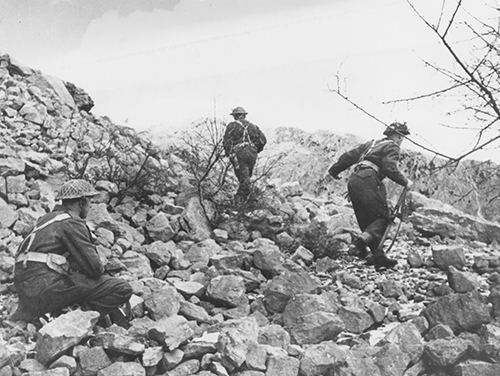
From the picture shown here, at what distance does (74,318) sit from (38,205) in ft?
8.61

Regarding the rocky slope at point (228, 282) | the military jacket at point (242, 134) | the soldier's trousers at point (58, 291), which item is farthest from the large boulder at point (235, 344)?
the military jacket at point (242, 134)

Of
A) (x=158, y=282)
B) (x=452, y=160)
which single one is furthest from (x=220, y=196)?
(x=452, y=160)

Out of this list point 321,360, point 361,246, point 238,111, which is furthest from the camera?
point 238,111

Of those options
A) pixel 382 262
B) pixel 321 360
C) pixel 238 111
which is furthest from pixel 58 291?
pixel 238 111

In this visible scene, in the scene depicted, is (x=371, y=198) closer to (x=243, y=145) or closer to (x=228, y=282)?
(x=243, y=145)

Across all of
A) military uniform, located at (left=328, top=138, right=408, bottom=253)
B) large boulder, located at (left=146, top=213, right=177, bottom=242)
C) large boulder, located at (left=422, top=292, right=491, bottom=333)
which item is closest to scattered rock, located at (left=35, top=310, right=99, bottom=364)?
large boulder, located at (left=146, top=213, right=177, bottom=242)

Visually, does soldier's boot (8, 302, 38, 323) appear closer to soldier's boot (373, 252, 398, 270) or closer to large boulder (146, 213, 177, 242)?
large boulder (146, 213, 177, 242)

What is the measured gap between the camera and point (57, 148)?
7898 mm

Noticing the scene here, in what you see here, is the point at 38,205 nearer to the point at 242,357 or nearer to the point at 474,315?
the point at 242,357

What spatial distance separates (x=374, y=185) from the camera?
7016 mm

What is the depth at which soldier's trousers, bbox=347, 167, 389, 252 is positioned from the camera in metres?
6.97

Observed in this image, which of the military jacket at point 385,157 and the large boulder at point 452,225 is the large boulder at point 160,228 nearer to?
the military jacket at point 385,157

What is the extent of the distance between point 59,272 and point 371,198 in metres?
4.09

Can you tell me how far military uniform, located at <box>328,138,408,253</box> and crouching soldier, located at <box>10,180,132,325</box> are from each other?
362 centimetres
